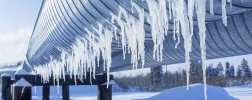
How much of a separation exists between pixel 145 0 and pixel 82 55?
12.7ft

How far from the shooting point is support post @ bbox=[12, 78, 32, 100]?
8.75m

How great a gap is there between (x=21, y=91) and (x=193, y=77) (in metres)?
53.8

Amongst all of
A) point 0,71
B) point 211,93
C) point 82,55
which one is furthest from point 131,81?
point 82,55

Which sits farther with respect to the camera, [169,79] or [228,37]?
[169,79]

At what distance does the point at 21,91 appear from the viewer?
8883 mm

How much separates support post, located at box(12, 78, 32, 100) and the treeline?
4580 cm

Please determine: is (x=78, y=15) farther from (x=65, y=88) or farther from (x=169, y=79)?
(x=169, y=79)

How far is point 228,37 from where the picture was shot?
4.75 metres

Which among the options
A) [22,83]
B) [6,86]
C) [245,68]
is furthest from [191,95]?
[245,68]

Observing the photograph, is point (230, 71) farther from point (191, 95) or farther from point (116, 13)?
point (116, 13)

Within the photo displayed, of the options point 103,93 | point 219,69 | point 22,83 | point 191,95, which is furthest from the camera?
point 219,69

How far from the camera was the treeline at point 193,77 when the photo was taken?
183ft

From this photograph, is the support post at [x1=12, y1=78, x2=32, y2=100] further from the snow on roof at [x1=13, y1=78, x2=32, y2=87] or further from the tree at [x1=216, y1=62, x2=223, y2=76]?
the tree at [x1=216, y1=62, x2=223, y2=76]

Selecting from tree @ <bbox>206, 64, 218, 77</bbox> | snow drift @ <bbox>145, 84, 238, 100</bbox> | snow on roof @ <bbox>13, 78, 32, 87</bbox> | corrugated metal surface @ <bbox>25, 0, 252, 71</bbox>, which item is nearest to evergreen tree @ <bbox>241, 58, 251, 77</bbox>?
tree @ <bbox>206, 64, 218, 77</bbox>
